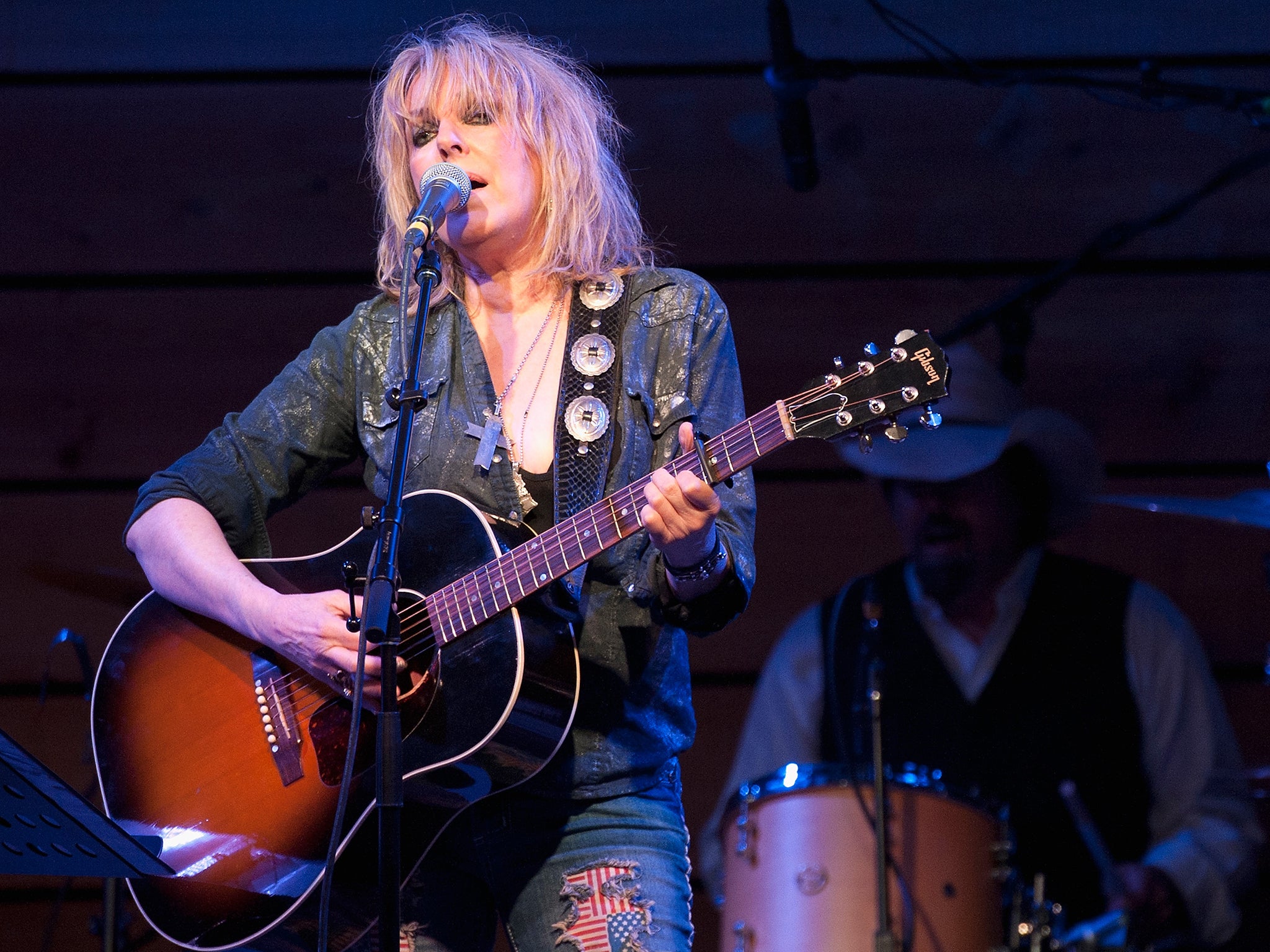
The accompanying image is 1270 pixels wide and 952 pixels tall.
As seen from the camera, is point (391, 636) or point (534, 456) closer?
point (391, 636)

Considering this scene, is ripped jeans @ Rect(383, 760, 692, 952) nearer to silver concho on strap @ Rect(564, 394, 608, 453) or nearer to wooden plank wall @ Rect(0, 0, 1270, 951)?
silver concho on strap @ Rect(564, 394, 608, 453)

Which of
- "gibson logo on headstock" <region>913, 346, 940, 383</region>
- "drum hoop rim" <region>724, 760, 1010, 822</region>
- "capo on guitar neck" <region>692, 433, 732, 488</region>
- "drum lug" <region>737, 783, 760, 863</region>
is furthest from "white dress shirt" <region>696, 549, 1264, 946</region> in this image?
"gibson logo on headstock" <region>913, 346, 940, 383</region>

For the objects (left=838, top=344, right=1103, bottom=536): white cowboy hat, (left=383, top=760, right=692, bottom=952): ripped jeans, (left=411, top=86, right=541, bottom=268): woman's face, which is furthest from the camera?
(left=838, top=344, right=1103, bottom=536): white cowboy hat

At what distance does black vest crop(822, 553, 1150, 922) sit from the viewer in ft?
11.6

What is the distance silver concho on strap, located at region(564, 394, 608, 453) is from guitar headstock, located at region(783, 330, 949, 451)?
0.32 meters

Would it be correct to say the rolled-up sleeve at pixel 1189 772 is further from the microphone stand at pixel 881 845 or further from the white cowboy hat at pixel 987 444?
the microphone stand at pixel 881 845

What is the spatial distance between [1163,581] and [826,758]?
1.04 metres

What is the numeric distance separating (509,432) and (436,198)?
0.37 meters

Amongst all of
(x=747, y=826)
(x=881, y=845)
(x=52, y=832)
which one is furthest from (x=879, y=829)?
(x=52, y=832)

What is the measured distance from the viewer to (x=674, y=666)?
2014 mm

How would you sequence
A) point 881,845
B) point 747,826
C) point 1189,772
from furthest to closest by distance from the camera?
1. point 1189,772
2. point 747,826
3. point 881,845

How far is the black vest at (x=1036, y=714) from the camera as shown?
353cm

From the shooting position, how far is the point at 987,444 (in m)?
3.77

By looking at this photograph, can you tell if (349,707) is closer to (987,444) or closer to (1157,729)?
(987,444)
